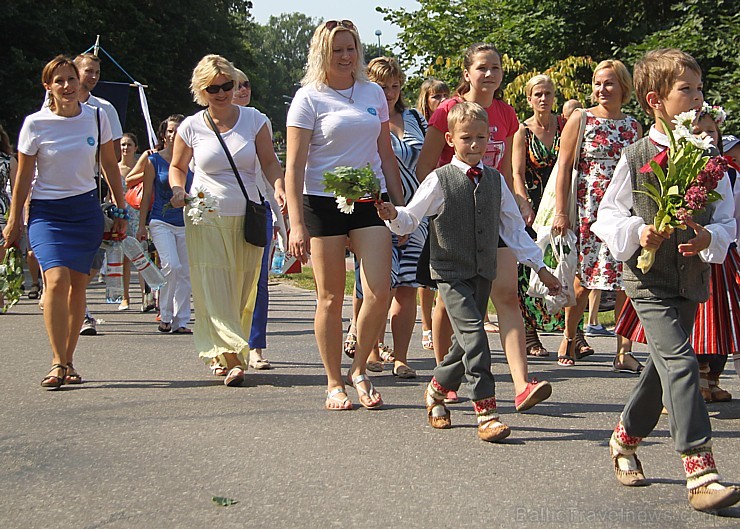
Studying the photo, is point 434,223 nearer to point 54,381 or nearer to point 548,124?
point 54,381

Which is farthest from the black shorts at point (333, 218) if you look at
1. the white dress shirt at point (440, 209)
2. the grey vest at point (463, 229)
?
the grey vest at point (463, 229)

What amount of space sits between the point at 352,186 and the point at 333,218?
0.68 meters

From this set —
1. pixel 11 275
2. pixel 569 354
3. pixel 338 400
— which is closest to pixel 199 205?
pixel 338 400

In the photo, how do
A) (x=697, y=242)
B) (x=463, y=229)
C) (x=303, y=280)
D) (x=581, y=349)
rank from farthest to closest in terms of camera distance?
1. (x=303, y=280)
2. (x=581, y=349)
3. (x=463, y=229)
4. (x=697, y=242)

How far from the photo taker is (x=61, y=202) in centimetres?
769

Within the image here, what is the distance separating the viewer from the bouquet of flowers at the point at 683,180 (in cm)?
447

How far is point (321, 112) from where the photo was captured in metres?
6.53

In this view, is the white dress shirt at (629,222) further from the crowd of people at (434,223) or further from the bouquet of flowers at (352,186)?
the bouquet of flowers at (352,186)

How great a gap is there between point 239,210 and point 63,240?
3.85 feet

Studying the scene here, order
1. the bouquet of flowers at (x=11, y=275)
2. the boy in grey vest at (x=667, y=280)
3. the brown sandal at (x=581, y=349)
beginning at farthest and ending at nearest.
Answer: the brown sandal at (x=581, y=349) → the bouquet of flowers at (x=11, y=275) → the boy in grey vest at (x=667, y=280)

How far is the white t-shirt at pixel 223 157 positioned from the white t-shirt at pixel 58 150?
0.69 meters

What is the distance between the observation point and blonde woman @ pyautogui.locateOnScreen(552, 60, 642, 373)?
26.3 feet

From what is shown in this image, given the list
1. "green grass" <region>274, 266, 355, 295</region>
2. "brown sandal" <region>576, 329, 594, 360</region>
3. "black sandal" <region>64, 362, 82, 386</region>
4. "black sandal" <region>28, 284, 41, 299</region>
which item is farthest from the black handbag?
"green grass" <region>274, 266, 355, 295</region>

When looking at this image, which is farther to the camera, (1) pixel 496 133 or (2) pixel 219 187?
(2) pixel 219 187
